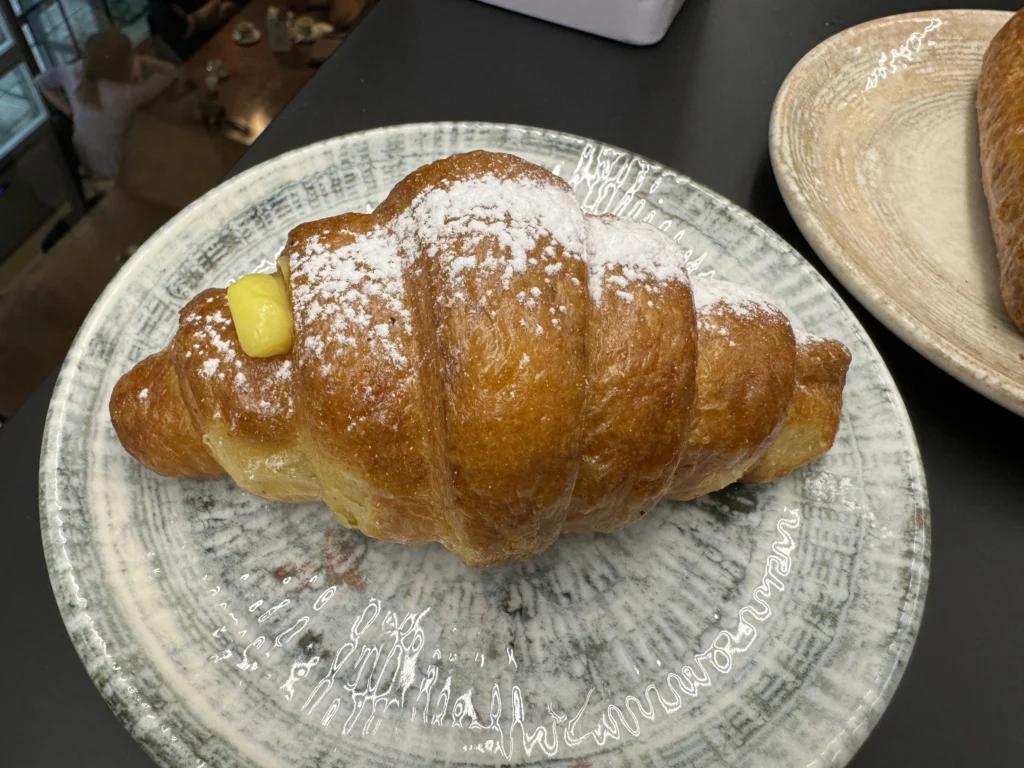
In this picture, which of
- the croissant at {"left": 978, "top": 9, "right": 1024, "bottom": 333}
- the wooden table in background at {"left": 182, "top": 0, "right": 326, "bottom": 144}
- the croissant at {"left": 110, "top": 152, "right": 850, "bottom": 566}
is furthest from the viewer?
the wooden table in background at {"left": 182, "top": 0, "right": 326, "bottom": 144}

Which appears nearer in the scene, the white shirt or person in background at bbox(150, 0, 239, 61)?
the white shirt

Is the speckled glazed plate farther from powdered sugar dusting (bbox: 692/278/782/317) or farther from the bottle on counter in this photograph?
the bottle on counter

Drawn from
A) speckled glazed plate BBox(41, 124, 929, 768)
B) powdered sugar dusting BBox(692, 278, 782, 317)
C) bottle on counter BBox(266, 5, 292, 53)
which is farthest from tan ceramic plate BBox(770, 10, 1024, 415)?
bottle on counter BBox(266, 5, 292, 53)

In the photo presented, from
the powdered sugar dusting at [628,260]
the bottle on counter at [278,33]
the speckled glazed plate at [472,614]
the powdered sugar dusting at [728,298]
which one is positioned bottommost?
the speckled glazed plate at [472,614]

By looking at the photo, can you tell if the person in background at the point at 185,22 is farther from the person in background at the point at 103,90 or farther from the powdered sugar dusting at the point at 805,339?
the powdered sugar dusting at the point at 805,339

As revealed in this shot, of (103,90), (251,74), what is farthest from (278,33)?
(103,90)

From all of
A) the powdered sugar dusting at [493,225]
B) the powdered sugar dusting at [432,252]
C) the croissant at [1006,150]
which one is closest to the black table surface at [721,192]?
the croissant at [1006,150]

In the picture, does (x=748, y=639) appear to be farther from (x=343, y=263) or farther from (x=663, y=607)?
(x=343, y=263)

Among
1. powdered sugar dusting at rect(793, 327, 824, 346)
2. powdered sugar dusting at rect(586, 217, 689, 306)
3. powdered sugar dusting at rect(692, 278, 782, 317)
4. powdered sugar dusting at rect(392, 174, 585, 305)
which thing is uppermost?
powdered sugar dusting at rect(392, 174, 585, 305)
